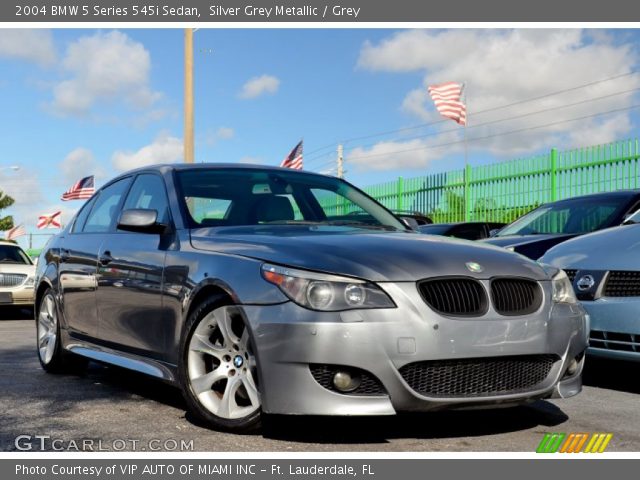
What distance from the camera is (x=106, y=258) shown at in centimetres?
576

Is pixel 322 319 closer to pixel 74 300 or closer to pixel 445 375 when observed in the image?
pixel 445 375

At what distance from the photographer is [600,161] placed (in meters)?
14.3

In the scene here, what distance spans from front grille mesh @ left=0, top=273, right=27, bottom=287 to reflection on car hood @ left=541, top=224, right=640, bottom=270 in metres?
9.88

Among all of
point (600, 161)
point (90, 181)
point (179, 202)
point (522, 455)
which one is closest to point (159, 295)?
point (179, 202)

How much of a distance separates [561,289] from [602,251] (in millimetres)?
1433

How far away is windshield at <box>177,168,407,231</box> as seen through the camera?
17.4 feet

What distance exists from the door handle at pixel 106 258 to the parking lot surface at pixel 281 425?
83 cm

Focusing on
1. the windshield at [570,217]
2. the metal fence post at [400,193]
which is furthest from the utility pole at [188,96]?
the windshield at [570,217]

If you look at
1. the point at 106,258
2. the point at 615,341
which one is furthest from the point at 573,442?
the point at 106,258

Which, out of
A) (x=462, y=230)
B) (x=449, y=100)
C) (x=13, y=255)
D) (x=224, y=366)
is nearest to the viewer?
(x=224, y=366)

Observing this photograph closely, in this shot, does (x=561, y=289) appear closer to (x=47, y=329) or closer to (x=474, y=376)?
(x=474, y=376)

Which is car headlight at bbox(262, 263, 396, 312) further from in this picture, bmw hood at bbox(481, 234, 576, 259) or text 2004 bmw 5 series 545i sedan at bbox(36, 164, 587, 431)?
bmw hood at bbox(481, 234, 576, 259)

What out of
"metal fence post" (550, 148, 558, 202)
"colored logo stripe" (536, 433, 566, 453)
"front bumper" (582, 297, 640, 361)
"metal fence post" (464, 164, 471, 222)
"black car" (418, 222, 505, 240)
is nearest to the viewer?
"colored logo stripe" (536, 433, 566, 453)

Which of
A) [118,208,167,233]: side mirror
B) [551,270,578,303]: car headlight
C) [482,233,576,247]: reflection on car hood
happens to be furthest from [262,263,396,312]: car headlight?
[482,233,576,247]: reflection on car hood
